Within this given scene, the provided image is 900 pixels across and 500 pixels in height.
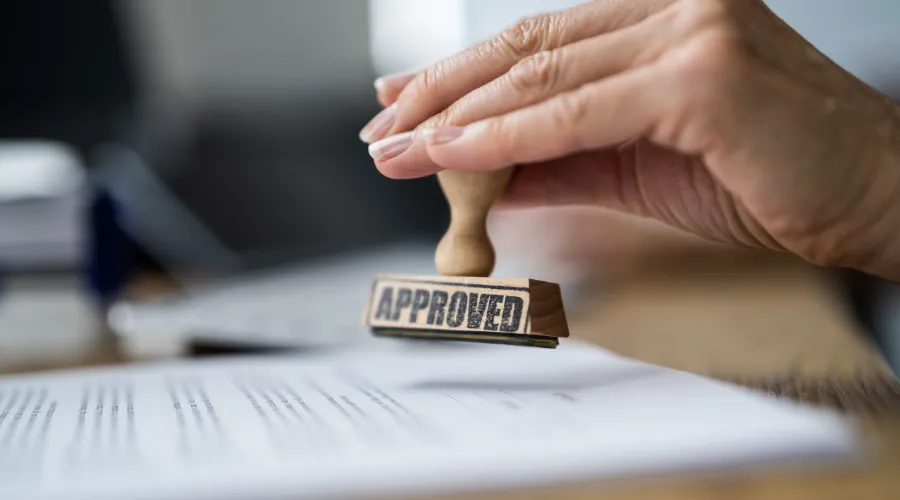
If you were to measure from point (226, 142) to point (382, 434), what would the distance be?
2.00 m

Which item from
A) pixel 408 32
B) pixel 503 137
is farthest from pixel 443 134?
pixel 408 32

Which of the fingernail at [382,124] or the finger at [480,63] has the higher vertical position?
the finger at [480,63]

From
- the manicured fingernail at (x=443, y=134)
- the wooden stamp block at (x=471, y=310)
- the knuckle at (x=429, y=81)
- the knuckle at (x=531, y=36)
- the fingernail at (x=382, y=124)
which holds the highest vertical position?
Result: the knuckle at (x=531, y=36)

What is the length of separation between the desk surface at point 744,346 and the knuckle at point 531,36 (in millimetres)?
225

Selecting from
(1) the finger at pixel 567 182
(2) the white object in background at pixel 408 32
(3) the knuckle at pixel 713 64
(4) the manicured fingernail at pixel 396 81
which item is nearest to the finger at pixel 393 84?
(4) the manicured fingernail at pixel 396 81

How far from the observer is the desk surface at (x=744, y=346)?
1.03 feet

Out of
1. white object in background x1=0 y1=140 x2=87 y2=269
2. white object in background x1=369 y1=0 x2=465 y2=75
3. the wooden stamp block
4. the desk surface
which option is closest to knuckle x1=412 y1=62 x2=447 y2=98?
the wooden stamp block

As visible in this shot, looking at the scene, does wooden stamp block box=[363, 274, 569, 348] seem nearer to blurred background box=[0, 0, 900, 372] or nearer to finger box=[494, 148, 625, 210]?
finger box=[494, 148, 625, 210]

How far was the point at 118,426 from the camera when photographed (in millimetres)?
380

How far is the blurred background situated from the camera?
1.13 m

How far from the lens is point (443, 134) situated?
0.46 m

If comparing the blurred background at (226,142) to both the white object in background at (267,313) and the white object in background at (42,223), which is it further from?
the white object in background at (267,313)

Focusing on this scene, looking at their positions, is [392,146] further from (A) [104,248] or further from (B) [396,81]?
(A) [104,248]

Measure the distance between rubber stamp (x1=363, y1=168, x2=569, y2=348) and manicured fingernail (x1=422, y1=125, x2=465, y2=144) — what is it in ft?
0.16
